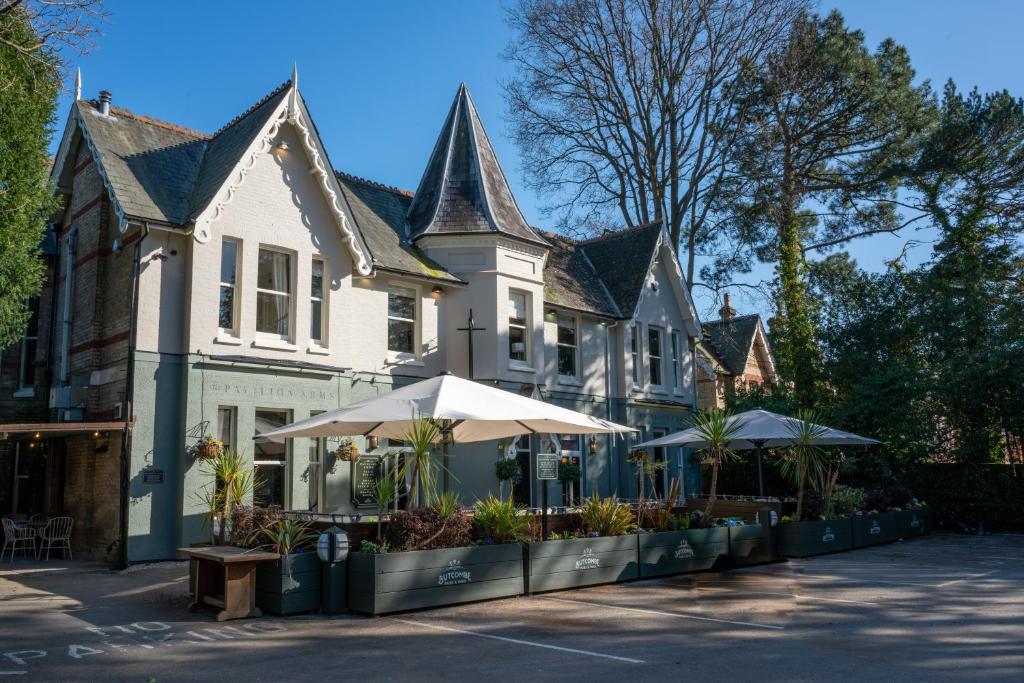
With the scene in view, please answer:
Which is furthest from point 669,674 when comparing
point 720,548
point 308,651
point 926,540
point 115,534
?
point 926,540

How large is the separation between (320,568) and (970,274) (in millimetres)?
21857

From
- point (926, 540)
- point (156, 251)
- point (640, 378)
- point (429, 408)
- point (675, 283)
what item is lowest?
point (926, 540)

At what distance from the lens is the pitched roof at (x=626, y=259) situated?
24.9 m

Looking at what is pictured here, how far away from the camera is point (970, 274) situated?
80.2 ft

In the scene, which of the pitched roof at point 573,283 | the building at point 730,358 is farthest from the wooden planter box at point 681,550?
the building at point 730,358

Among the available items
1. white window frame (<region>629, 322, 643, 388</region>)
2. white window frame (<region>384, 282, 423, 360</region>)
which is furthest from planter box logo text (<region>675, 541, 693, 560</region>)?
white window frame (<region>629, 322, 643, 388</region>)

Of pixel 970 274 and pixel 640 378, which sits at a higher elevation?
pixel 970 274

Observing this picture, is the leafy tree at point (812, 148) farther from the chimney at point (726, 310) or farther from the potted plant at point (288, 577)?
the potted plant at point (288, 577)

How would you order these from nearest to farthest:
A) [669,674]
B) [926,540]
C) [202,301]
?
[669,674], [202,301], [926,540]

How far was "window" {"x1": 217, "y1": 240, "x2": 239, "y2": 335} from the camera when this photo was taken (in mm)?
16125

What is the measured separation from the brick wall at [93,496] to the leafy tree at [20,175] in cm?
271

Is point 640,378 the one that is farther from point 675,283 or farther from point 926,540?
point 926,540

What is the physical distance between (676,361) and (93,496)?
17.5 meters

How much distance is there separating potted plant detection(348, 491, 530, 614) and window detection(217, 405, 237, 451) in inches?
232
